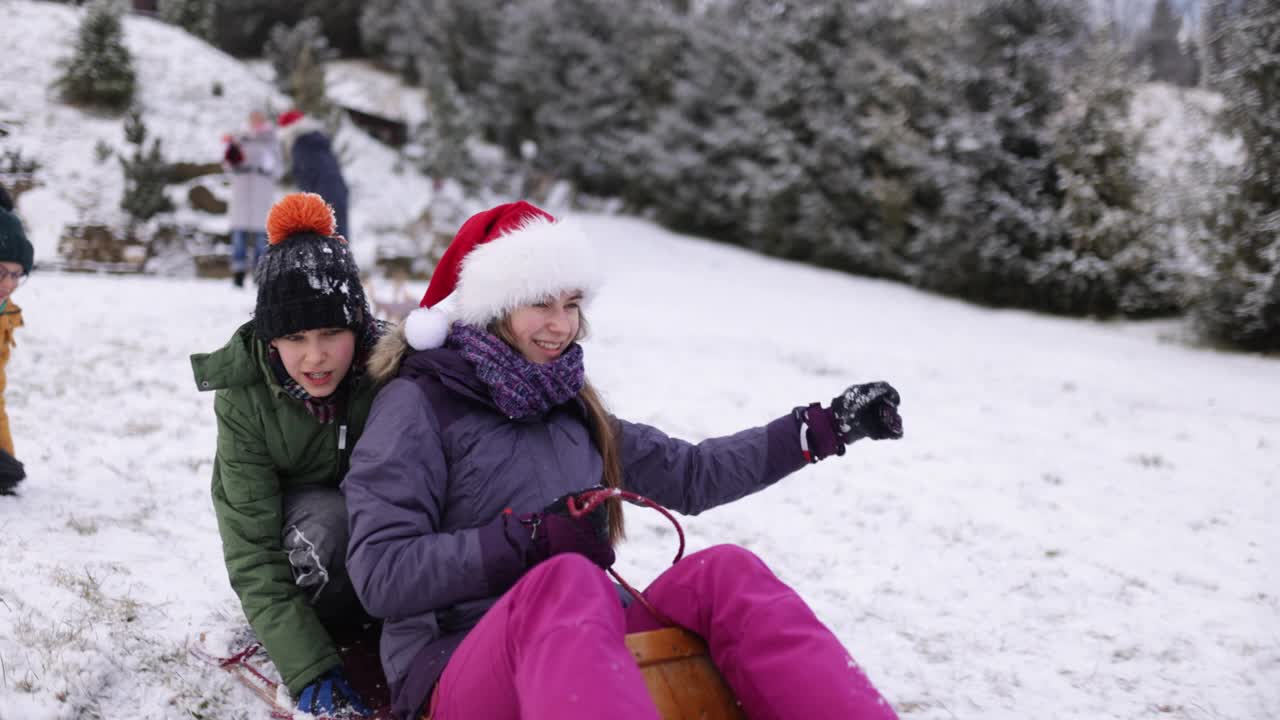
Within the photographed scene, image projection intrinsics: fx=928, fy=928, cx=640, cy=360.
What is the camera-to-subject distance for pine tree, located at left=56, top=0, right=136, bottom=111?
1441cm

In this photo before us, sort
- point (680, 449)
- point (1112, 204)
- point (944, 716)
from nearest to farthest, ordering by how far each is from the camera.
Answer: point (680, 449)
point (944, 716)
point (1112, 204)

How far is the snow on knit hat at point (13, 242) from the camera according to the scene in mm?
3381

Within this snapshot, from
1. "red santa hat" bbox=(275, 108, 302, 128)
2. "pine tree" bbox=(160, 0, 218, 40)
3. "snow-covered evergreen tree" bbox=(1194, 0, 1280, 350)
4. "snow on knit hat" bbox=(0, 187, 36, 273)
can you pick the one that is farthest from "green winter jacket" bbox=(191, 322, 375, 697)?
"pine tree" bbox=(160, 0, 218, 40)

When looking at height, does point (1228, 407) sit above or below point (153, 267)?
above

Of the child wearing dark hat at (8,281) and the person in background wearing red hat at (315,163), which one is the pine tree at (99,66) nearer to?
the person in background wearing red hat at (315,163)

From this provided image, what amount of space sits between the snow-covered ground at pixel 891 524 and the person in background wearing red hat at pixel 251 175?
123cm

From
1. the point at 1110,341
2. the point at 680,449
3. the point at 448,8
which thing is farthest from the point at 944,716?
the point at 448,8

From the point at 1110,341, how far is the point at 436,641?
439 inches

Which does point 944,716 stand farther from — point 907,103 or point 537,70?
point 537,70

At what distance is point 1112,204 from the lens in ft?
41.6

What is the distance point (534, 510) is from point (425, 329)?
0.54m

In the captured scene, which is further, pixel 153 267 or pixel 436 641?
pixel 153 267

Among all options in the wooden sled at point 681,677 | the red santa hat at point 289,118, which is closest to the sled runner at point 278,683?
the wooden sled at point 681,677

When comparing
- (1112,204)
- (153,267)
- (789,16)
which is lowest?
(153,267)
